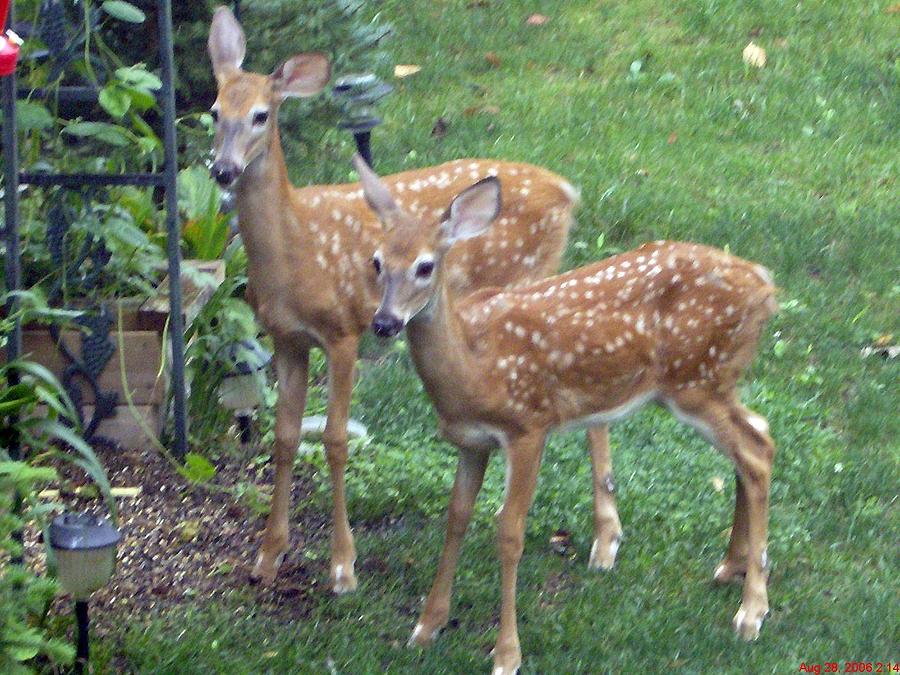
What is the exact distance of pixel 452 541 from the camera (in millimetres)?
5148

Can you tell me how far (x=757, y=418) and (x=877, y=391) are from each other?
1.74m

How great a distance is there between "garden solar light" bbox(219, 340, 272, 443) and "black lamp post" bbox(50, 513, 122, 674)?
2004 millimetres

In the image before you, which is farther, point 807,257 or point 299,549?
point 807,257

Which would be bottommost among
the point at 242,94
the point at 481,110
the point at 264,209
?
the point at 481,110

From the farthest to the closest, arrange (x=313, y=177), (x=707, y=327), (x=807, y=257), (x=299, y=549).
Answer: (x=313, y=177) < (x=807, y=257) < (x=299, y=549) < (x=707, y=327)

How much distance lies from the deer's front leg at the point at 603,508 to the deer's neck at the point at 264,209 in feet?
4.64

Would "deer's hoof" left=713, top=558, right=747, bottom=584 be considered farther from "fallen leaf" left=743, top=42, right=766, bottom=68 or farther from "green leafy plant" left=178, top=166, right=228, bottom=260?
"fallen leaf" left=743, top=42, right=766, bottom=68

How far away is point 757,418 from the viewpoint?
5441 millimetres

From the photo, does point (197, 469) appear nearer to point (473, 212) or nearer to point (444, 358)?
point (444, 358)

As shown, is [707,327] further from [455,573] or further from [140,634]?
[140,634]

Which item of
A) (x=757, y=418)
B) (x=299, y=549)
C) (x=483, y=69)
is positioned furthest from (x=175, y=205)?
(x=483, y=69)

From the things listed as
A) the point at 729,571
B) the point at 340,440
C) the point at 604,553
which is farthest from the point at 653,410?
the point at 340,440

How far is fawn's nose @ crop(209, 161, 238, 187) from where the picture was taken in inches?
202

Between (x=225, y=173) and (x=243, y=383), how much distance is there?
1465mm
